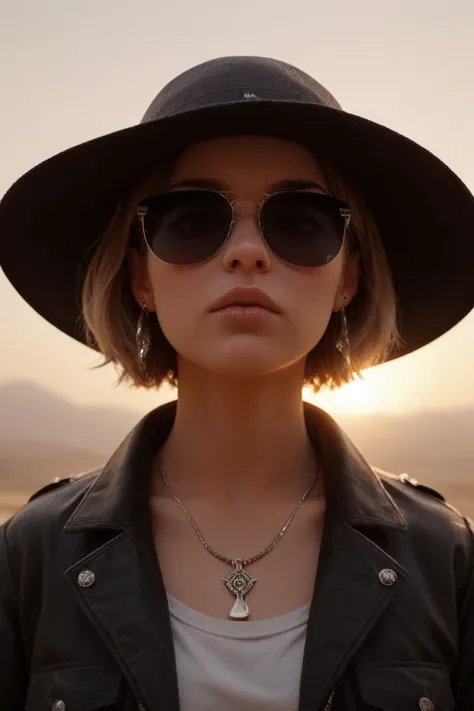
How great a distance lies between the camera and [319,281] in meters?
1.89

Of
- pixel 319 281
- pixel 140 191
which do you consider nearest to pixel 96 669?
pixel 319 281

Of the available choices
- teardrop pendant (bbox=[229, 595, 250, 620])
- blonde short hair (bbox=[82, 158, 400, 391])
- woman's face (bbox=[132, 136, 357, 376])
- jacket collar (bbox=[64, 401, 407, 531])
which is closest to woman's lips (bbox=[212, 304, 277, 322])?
woman's face (bbox=[132, 136, 357, 376])

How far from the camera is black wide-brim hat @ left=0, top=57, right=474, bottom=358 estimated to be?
1.85 meters

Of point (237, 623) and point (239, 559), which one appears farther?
point (239, 559)

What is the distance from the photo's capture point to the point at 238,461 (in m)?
2.06

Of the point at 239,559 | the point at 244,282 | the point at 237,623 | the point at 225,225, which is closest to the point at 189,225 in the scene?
the point at 225,225

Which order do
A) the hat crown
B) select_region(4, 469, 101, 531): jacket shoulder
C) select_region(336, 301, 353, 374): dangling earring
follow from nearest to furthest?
the hat crown → select_region(4, 469, 101, 531): jacket shoulder → select_region(336, 301, 353, 374): dangling earring

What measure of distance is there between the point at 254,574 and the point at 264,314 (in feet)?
2.13

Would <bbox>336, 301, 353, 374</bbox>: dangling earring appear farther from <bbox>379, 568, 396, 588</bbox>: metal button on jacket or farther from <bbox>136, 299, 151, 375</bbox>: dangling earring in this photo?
<bbox>379, 568, 396, 588</bbox>: metal button on jacket

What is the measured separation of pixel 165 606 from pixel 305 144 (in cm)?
121

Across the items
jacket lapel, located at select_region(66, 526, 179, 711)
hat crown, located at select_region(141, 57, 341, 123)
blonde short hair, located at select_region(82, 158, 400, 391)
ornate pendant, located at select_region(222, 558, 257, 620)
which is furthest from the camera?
blonde short hair, located at select_region(82, 158, 400, 391)

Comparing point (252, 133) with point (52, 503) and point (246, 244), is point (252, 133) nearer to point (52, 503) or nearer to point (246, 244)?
point (246, 244)

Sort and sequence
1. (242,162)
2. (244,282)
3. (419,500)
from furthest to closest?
(419,500) < (242,162) < (244,282)

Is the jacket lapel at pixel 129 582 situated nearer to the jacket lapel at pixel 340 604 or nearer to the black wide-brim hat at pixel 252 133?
the jacket lapel at pixel 340 604
